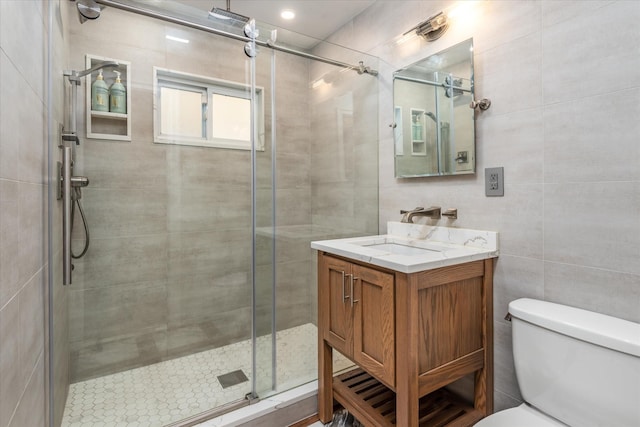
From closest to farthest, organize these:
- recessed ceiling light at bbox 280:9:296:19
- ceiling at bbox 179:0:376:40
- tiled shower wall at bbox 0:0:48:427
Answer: tiled shower wall at bbox 0:0:48:427 → ceiling at bbox 179:0:376:40 → recessed ceiling light at bbox 280:9:296:19

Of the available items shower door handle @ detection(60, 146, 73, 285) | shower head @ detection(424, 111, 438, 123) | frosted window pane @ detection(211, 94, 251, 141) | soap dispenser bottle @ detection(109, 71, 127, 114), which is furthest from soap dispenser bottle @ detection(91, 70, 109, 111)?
shower head @ detection(424, 111, 438, 123)

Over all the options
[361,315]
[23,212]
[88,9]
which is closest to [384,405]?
[361,315]

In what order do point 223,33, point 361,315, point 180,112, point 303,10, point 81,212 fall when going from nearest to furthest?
point 361,315 → point 81,212 → point 223,33 → point 180,112 → point 303,10

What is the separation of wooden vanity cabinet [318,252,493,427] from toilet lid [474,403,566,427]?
20 cm

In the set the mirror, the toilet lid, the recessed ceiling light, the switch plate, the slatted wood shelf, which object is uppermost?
the recessed ceiling light

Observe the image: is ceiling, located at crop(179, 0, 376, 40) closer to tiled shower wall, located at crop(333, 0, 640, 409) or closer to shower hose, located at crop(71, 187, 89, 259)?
tiled shower wall, located at crop(333, 0, 640, 409)

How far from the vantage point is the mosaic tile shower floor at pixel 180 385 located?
1.60 m

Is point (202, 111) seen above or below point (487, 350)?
above

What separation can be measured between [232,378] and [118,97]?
1719mm

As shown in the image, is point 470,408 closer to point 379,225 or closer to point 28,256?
point 379,225

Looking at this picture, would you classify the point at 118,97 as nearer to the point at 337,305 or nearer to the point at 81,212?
the point at 81,212

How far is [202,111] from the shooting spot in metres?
1.98

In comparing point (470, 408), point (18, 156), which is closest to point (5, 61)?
point (18, 156)

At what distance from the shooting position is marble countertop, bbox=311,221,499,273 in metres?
1.25
